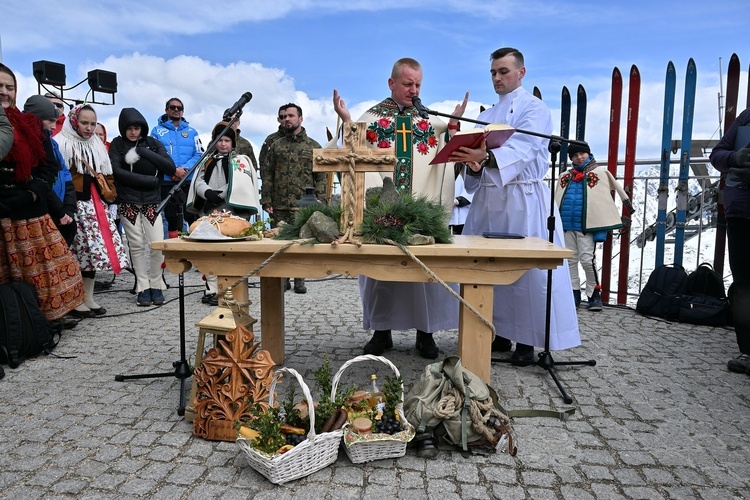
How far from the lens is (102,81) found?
10.9 meters

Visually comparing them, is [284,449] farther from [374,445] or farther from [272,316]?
[272,316]

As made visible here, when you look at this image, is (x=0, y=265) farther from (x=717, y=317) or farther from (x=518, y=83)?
(x=717, y=317)

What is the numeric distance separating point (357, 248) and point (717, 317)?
438 cm

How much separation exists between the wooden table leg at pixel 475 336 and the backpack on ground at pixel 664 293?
11.9 ft

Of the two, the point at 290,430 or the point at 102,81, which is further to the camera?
the point at 102,81

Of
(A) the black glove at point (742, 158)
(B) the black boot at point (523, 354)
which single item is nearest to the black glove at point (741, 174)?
(A) the black glove at point (742, 158)

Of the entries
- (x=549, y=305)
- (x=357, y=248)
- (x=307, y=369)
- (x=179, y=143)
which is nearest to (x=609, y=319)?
(x=549, y=305)

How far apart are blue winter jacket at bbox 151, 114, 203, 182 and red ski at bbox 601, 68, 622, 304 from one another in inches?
208

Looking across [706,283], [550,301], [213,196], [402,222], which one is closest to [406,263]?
[402,222]

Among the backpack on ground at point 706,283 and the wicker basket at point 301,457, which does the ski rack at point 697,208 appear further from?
the wicker basket at point 301,457

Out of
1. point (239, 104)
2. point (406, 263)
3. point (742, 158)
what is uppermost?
point (239, 104)

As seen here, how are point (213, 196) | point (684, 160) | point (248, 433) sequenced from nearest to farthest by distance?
point (248, 433) < point (213, 196) < point (684, 160)

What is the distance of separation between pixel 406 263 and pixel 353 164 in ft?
2.09

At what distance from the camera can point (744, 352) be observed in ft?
13.6
